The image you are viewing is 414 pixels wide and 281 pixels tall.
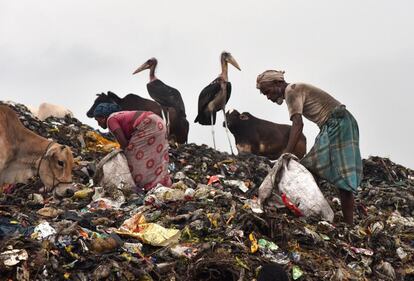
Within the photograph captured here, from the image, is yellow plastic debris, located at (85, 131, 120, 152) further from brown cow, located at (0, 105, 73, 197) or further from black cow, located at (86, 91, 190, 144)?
brown cow, located at (0, 105, 73, 197)

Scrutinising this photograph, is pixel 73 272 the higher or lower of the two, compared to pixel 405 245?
higher

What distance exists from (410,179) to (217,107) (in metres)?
4.60

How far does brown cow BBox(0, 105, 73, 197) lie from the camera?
7.11 m

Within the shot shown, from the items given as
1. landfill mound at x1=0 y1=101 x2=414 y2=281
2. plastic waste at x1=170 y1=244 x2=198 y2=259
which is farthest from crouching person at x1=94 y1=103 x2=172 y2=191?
plastic waste at x1=170 y1=244 x2=198 y2=259

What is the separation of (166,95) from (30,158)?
7.41m

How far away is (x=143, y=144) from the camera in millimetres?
7270

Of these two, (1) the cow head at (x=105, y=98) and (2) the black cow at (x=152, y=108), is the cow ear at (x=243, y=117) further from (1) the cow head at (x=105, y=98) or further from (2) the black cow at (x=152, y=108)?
(1) the cow head at (x=105, y=98)

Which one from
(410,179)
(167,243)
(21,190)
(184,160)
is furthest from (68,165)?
(410,179)

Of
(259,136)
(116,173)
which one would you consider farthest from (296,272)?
(259,136)

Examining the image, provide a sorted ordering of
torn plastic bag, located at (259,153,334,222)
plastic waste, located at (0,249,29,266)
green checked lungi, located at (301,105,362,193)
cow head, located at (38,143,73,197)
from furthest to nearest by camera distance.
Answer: cow head, located at (38,143,73,197)
green checked lungi, located at (301,105,362,193)
torn plastic bag, located at (259,153,334,222)
plastic waste, located at (0,249,29,266)

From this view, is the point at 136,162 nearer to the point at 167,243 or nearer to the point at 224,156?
the point at 167,243

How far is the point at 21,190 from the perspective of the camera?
24.0ft

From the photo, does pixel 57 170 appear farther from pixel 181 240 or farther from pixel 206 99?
pixel 206 99

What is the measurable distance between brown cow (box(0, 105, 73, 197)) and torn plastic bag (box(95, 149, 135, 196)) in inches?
14.4
